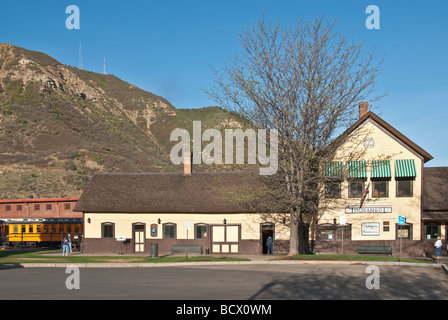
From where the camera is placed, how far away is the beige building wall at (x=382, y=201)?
34188 mm

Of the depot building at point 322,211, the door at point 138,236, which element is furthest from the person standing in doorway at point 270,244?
the door at point 138,236

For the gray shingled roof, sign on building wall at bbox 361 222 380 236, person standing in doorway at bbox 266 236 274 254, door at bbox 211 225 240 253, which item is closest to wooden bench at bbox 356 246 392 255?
sign on building wall at bbox 361 222 380 236

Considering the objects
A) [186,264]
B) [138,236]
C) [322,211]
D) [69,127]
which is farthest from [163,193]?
[69,127]

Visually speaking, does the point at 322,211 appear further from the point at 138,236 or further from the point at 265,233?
the point at 138,236

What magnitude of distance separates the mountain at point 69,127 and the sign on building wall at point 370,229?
1262 cm

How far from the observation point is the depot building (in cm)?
3409

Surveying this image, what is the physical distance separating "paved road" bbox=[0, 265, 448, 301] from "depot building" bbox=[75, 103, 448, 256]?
8485 mm

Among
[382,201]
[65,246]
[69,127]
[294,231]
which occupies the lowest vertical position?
[65,246]

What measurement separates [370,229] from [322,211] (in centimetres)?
361

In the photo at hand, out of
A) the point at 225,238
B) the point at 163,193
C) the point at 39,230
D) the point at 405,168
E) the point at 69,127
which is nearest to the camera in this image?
the point at 405,168

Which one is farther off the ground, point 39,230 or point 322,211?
point 322,211

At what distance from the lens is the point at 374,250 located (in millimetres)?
33938

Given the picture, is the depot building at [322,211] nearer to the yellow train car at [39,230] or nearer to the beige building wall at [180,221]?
the beige building wall at [180,221]
